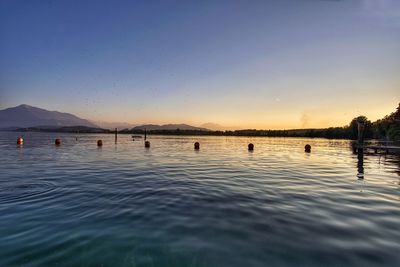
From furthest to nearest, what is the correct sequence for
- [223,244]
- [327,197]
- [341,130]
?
1. [341,130]
2. [327,197]
3. [223,244]

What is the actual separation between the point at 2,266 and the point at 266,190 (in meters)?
9.89

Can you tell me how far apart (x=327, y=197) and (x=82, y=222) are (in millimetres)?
9478

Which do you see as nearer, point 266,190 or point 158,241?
point 158,241

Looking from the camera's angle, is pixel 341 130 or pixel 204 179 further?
pixel 341 130

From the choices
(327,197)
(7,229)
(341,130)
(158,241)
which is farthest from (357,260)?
(341,130)

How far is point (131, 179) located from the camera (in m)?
14.5

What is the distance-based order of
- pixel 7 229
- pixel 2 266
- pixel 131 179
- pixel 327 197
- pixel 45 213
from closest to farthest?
pixel 2 266 → pixel 7 229 → pixel 45 213 → pixel 327 197 → pixel 131 179

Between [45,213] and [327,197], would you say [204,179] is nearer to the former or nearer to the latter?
[327,197]

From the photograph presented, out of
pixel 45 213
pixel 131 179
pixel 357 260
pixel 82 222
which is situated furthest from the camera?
pixel 131 179

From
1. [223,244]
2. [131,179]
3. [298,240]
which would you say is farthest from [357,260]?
[131,179]

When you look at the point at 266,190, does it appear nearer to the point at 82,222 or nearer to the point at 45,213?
the point at 82,222

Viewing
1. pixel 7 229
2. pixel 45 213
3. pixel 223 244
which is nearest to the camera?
pixel 223 244

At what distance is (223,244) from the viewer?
5855 mm

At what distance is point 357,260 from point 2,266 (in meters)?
7.10
